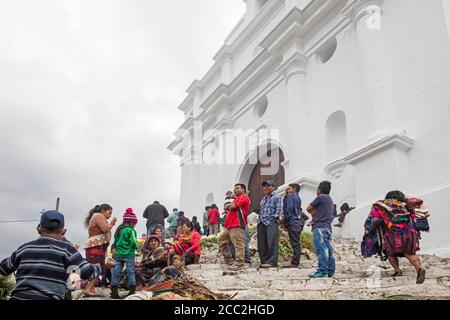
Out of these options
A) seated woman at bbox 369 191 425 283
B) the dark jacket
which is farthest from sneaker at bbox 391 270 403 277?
the dark jacket

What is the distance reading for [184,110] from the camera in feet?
78.3

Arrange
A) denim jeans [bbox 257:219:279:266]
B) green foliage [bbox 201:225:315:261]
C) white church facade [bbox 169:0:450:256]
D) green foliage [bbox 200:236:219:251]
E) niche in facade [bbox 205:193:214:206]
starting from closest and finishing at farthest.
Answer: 1. denim jeans [bbox 257:219:279:266]
2. green foliage [bbox 201:225:315:261]
3. white church facade [bbox 169:0:450:256]
4. green foliage [bbox 200:236:219:251]
5. niche in facade [bbox 205:193:214:206]

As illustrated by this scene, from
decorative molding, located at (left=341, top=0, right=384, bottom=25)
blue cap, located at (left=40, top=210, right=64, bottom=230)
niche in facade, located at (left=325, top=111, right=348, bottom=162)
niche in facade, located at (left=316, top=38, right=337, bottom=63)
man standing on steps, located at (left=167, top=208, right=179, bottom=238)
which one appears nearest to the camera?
blue cap, located at (left=40, top=210, right=64, bottom=230)

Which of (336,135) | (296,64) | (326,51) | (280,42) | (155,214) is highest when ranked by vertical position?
(280,42)

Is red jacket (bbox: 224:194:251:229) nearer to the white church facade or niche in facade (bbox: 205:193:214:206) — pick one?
→ the white church facade

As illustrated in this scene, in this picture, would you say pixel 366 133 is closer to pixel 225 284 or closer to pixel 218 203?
pixel 225 284

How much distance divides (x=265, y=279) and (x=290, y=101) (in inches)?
354

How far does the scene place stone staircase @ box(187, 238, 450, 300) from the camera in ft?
14.9

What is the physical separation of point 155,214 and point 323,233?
523cm

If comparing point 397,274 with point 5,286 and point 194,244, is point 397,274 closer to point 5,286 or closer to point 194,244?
point 194,244

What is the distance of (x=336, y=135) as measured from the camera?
12.7 metres

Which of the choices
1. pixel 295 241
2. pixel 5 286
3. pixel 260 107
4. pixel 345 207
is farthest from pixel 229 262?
pixel 260 107

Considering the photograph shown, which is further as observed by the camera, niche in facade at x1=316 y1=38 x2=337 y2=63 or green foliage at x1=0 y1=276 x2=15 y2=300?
niche in facade at x1=316 y1=38 x2=337 y2=63

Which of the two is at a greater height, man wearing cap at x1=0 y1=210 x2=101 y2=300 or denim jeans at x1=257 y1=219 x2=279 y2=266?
denim jeans at x1=257 y1=219 x2=279 y2=266
